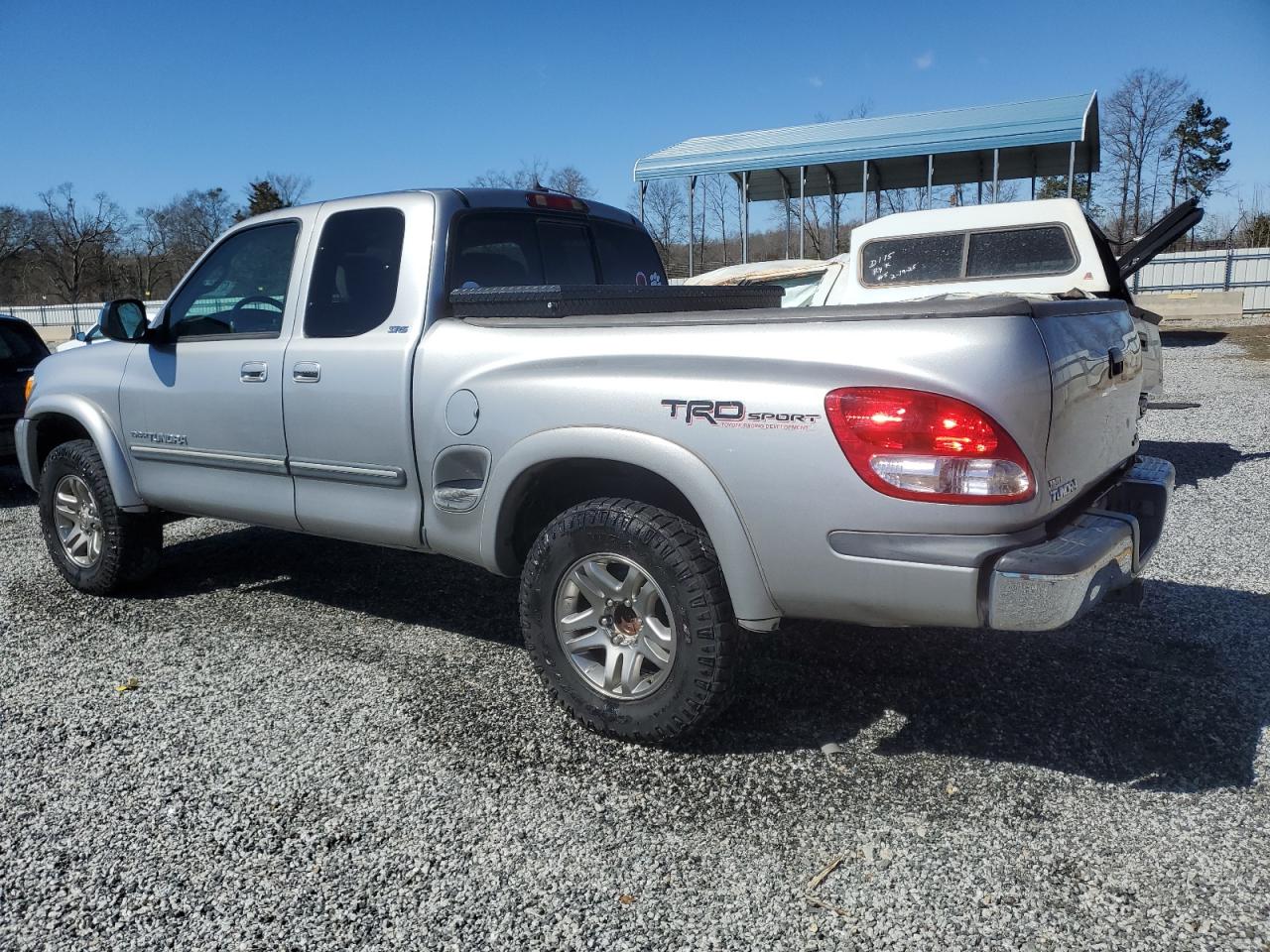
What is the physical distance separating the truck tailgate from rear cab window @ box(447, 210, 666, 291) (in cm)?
227

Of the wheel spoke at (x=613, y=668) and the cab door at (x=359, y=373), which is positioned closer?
the wheel spoke at (x=613, y=668)

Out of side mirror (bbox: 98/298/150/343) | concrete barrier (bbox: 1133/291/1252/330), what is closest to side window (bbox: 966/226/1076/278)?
side mirror (bbox: 98/298/150/343)

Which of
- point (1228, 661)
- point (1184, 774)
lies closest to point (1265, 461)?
point (1228, 661)

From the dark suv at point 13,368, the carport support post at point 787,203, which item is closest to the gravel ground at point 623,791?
the dark suv at point 13,368

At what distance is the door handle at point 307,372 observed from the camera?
12.8 feet

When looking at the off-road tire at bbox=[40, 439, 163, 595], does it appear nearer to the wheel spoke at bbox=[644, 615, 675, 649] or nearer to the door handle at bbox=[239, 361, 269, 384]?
the door handle at bbox=[239, 361, 269, 384]

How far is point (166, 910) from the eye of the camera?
244 centimetres

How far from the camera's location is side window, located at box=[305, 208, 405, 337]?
3.86 meters

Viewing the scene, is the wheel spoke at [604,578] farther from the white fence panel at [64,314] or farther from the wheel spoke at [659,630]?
the white fence panel at [64,314]

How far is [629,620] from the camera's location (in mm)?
3199

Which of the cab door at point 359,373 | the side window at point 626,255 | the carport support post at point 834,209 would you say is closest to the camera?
the cab door at point 359,373

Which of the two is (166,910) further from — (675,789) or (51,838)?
(675,789)

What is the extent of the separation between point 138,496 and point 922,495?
4004mm

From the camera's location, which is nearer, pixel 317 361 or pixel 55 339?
pixel 317 361
